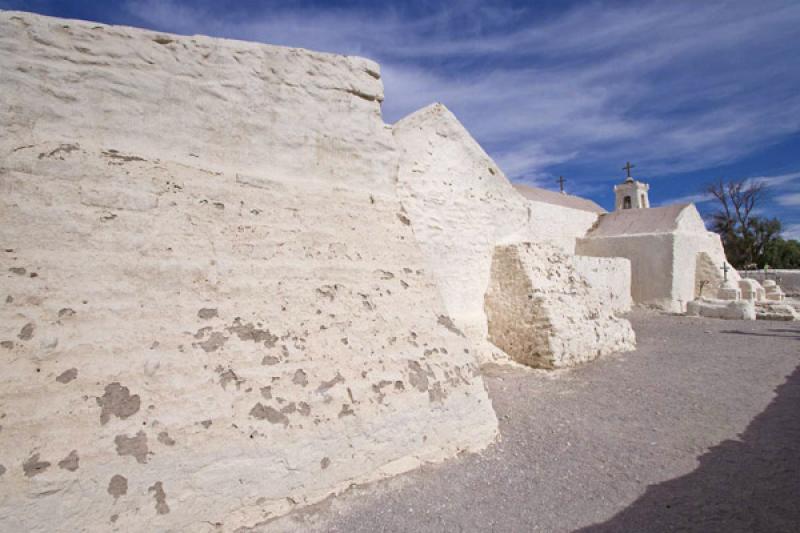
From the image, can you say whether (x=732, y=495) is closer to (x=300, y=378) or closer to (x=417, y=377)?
(x=417, y=377)

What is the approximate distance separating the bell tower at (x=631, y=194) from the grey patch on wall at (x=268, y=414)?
2582 centimetres

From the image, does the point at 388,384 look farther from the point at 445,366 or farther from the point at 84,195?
the point at 84,195

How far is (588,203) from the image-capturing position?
23.1 metres

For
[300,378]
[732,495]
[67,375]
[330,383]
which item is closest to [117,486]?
[67,375]

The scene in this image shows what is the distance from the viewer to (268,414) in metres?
2.61

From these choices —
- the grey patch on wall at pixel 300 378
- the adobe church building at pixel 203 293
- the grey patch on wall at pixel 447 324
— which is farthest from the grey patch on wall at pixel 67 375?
the grey patch on wall at pixel 447 324

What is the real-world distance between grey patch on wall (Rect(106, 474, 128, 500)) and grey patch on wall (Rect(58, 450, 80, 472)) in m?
0.18

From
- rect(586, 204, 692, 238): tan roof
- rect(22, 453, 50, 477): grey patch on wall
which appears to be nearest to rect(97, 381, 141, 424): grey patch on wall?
rect(22, 453, 50, 477): grey patch on wall

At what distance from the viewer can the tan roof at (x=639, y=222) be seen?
51.8 ft

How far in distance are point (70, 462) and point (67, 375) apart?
1.47ft

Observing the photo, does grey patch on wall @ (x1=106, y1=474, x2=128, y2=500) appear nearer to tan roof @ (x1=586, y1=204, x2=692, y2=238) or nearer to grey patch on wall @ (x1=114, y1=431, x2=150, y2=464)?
grey patch on wall @ (x1=114, y1=431, x2=150, y2=464)

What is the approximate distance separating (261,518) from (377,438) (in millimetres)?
842

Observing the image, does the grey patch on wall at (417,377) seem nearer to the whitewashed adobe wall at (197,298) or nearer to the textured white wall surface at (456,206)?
the whitewashed adobe wall at (197,298)

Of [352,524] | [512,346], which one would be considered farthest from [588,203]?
[352,524]
